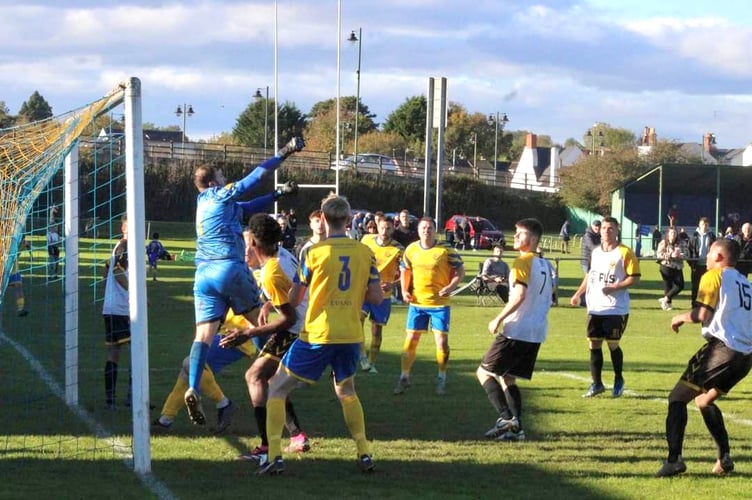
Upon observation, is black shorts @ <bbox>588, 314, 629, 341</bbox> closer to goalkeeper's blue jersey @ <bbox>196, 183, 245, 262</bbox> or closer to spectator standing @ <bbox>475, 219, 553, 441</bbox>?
spectator standing @ <bbox>475, 219, 553, 441</bbox>

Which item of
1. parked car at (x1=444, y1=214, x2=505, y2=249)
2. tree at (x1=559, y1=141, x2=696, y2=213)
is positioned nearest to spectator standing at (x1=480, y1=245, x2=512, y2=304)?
parked car at (x1=444, y1=214, x2=505, y2=249)

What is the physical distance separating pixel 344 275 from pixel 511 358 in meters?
2.34

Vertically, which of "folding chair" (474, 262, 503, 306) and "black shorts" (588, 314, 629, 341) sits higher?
"black shorts" (588, 314, 629, 341)

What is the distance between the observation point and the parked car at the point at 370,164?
210 feet

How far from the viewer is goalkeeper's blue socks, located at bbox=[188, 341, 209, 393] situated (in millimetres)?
8633

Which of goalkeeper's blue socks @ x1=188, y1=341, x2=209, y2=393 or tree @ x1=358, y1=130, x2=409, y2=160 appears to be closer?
goalkeeper's blue socks @ x1=188, y1=341, x2=209, y2=393

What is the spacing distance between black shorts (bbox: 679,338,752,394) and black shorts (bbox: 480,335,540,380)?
68.0 inches

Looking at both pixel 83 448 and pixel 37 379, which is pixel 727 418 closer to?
pixel 83 448

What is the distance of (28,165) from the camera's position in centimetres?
973

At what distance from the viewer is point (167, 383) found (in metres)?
12.5

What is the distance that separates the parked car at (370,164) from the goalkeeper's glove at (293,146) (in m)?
53.9

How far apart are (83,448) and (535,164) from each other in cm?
11353

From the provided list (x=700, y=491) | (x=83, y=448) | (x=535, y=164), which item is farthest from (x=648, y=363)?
(x=535, y=164)

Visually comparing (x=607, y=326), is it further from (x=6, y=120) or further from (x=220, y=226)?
(x=6, y=120)
